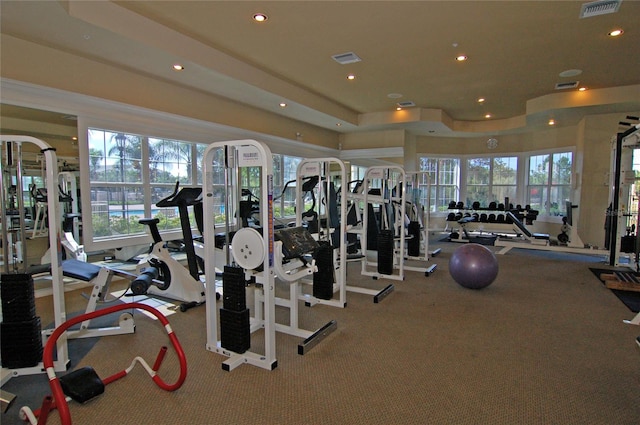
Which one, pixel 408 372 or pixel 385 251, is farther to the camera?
pixel 385 251

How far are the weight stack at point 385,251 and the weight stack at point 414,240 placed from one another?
1.48 meters

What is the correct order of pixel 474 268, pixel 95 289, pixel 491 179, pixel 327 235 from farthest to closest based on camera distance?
pixel 491 179 → pixel 474 268 → pixel 327 235 → pixel 95 289

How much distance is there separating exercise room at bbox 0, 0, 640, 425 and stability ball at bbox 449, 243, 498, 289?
30mm

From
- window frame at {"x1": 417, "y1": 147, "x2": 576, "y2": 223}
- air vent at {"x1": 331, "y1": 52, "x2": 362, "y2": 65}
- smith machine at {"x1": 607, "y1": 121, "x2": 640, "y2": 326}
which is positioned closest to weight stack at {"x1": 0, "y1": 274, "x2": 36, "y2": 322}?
air vent at {"x1": 331, "y1": 52, "x2": 362, "y2": 65}

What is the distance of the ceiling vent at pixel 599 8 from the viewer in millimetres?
3422

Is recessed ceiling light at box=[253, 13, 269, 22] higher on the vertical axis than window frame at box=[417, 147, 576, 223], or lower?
higher

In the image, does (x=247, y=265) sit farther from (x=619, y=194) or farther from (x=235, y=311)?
(x=619, y=194)

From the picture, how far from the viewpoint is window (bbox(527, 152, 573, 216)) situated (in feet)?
29.8

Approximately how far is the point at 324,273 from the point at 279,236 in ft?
3.85

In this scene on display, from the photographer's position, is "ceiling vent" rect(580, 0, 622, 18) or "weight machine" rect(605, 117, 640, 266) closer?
"ceiling vent" rect(580, 0, 622, 18)

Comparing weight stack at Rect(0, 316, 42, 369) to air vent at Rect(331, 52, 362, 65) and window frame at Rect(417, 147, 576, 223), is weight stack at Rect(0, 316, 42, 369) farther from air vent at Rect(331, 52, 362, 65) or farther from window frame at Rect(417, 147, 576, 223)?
window frame at Rect(417, 147, 576, 223)

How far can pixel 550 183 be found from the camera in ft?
31.4

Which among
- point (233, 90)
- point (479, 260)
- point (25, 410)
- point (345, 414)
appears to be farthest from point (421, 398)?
point (233, 90)

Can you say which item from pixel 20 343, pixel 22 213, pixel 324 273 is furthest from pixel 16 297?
pixel 324 273
